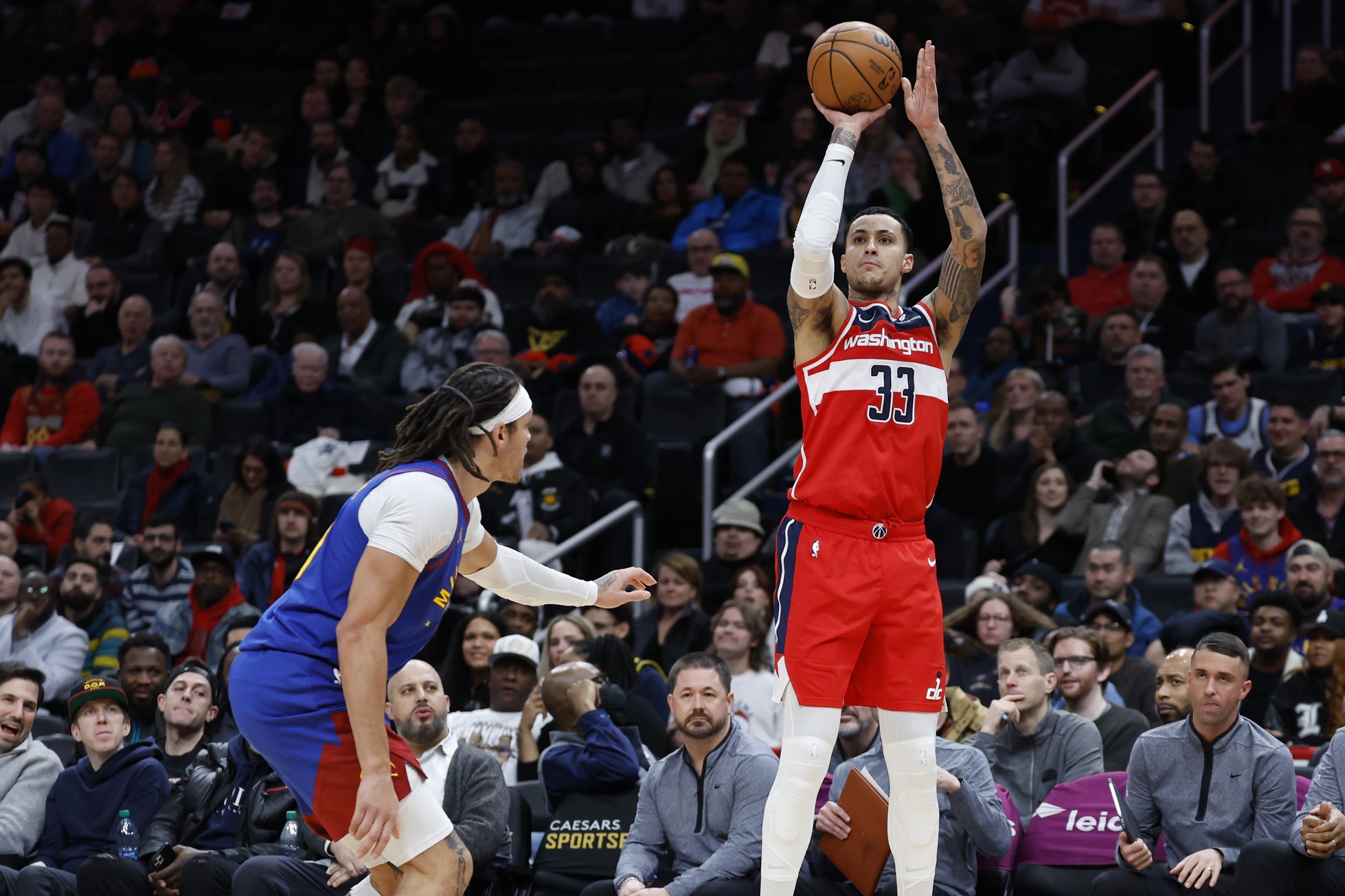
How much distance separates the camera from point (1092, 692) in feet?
24.7

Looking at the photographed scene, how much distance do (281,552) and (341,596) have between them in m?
6.21

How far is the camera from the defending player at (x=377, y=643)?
13.2ft

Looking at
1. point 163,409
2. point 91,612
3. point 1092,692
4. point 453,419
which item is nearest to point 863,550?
point 453,419

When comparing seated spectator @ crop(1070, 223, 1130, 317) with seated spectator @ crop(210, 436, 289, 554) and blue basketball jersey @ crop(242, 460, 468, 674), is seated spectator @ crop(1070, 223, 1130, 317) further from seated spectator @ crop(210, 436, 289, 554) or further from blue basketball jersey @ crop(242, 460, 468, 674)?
blue basketball jersey @ crop(242, 460, 468, 674)

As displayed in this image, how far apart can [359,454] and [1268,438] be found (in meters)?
5.78

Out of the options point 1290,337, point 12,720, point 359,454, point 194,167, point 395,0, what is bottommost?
point 12,720

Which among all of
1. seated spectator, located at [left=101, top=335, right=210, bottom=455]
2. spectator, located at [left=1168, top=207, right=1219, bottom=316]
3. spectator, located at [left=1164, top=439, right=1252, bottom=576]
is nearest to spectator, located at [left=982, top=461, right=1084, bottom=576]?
spectator, located at [left=1164, top=439, right=1252, bottom=576]

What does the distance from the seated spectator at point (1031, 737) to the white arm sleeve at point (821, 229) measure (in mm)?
2555

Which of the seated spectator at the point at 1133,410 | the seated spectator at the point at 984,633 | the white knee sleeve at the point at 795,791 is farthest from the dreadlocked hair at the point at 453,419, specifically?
the seated spectator at the point at 1133,410

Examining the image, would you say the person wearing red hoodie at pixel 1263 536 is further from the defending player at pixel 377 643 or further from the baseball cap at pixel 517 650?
the defending player at pixel 377 643

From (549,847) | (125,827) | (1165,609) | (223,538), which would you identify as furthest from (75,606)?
(1165,609)

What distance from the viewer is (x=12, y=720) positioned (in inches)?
307

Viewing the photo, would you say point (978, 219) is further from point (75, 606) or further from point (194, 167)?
point (194, 167)

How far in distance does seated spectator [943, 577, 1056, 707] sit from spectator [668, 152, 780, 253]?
5.09 meters
